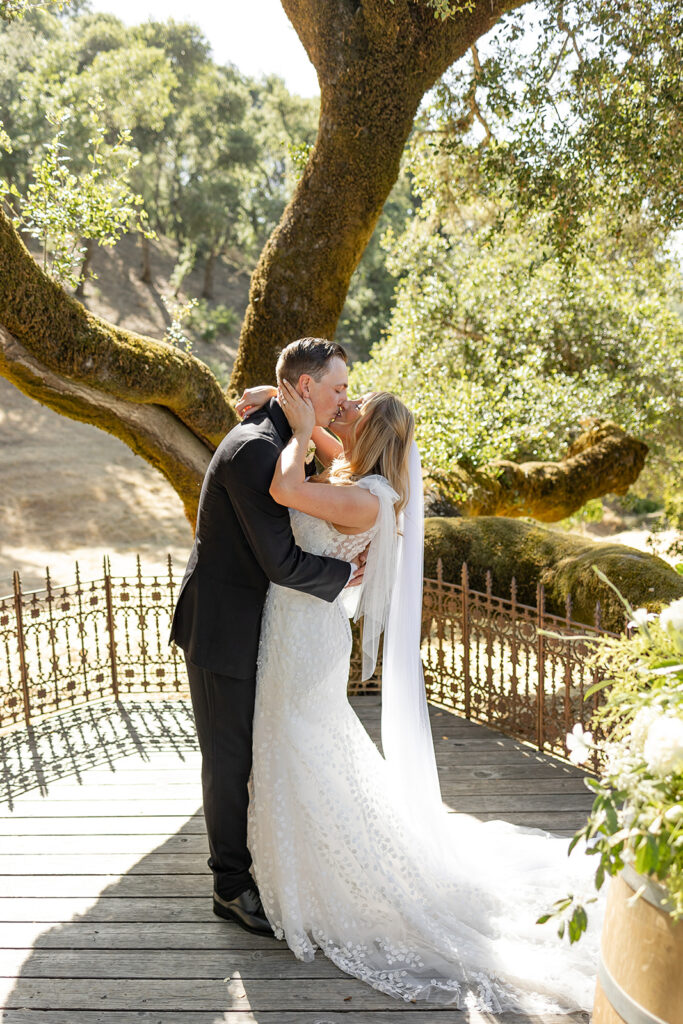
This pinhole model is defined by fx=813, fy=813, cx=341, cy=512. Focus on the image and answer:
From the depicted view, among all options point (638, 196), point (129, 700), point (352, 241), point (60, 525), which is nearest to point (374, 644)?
point (129, 700)

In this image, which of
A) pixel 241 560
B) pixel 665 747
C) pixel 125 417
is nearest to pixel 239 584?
pixel 241 560

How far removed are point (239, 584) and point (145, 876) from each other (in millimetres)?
1812

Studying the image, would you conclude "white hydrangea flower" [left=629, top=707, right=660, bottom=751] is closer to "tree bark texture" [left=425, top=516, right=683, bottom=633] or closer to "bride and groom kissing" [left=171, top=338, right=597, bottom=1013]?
"bride and groom kissing" [left=171, top=338, right=597, bottom=1013]

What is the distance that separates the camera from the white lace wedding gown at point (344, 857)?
3.47 metres

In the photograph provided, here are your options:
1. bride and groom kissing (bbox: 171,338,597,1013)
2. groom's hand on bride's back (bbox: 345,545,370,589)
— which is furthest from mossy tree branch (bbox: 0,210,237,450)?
groom's hand on bride's back (bbox: 345,545,370,589)

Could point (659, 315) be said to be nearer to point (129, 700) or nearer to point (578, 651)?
point (578, 651)

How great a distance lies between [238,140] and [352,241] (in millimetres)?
27816

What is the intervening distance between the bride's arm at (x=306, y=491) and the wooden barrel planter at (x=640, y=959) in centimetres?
170

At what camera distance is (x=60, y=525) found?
20031mm

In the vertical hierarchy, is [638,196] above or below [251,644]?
above

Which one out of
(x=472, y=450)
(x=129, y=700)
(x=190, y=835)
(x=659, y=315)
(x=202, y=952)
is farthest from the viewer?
(x=659, y=315)

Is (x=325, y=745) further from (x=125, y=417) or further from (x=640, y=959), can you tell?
(x=125, y=417)

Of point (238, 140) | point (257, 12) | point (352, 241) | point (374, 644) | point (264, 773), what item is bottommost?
point (264, 773)

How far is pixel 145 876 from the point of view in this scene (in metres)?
4.30
